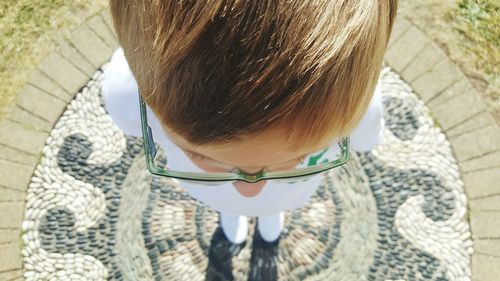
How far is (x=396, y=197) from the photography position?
301 cm

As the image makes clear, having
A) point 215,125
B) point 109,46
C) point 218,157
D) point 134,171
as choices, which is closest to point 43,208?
point 134,171

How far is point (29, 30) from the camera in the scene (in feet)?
11.3

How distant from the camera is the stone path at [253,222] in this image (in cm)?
286

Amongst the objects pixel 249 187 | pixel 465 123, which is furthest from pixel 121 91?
pixel 465 123

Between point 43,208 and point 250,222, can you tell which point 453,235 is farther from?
point 43,208

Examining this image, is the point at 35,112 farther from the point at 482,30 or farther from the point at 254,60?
the point at 482,30

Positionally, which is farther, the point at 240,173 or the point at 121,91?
the point at 121,91

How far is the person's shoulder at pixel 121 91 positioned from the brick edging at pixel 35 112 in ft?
4.48

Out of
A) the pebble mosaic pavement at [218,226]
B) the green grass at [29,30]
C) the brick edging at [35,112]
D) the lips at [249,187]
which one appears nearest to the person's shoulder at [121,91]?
the lips at [249,187]

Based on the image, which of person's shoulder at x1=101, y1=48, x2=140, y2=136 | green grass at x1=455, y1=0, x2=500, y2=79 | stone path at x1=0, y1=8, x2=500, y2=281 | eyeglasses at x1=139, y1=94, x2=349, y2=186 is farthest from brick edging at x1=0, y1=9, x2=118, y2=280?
green grass at x1=455, y1=0, x2=500, y2=79

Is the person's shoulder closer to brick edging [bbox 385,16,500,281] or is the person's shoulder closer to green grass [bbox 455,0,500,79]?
brick edging [bbox 385,16,500,281]

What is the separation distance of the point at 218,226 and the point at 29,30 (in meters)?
1.79

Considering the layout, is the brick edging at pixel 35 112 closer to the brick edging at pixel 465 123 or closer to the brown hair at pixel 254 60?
the brick edging at pixel 465 123

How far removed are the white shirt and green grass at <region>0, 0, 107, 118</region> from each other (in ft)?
4.82
